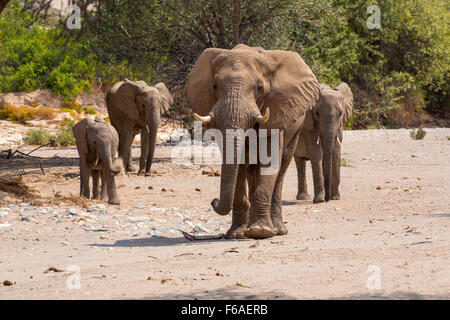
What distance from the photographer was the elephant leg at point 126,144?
1673cm

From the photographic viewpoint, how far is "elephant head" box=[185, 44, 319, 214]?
8016 mm

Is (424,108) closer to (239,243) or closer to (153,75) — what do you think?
(153,75)

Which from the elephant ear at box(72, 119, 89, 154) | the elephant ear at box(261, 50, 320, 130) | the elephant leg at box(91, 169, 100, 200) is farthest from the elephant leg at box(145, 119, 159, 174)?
the elephant ear at box(261, 50, 320, 130)

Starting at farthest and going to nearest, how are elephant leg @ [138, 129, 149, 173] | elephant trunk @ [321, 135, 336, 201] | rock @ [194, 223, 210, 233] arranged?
elephant leg @ [138, 129, 149, 173] < elephant trunk @ [321, 135, 336, 201] < rock @ [194, 223, 210, 233]

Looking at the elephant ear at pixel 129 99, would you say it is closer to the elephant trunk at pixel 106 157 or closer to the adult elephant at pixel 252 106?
the elephant trunk at pixel 106 157

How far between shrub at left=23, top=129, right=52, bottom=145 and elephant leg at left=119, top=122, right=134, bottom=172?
6.32m

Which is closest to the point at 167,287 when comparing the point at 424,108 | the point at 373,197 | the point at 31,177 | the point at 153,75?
the point at 373,197

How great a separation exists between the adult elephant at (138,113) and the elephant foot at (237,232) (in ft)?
24.5

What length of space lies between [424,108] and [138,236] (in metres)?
32.1

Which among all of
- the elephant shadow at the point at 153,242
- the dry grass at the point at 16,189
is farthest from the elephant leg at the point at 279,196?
the dry grass at the point at 16,189

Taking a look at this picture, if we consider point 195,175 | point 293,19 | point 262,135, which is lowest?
point 195,175

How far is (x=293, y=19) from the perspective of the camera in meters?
19.6

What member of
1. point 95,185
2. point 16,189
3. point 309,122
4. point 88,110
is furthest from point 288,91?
point 88,110

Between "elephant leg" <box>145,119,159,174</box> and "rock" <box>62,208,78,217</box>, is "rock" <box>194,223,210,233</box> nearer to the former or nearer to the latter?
"rock" <box>62,208,78,217</box>
